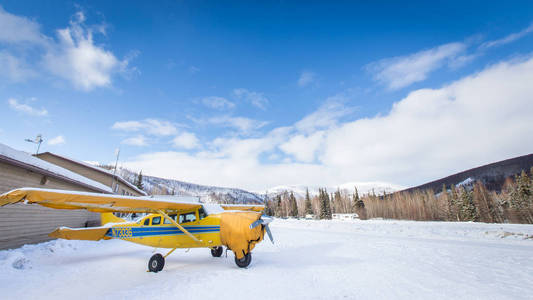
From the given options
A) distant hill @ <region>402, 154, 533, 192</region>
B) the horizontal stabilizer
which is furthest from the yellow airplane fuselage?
distant hill @ <region>402, 154, 533, 192</region>

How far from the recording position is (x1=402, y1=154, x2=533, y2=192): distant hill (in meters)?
78.0

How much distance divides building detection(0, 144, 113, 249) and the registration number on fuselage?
160 inches

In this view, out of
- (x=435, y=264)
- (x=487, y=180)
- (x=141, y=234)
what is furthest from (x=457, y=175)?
(x=141, y=234)

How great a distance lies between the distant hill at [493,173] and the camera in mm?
78000

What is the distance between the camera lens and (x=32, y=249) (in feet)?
27.3

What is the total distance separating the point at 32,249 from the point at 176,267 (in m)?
6.71

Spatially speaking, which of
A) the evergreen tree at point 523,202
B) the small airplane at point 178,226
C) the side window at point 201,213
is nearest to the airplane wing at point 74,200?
the small airplane at point 178,226

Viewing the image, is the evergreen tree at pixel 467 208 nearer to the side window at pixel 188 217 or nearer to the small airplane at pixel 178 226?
the small airplane at pixel 178 226

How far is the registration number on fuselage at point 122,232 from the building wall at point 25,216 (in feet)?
13.3

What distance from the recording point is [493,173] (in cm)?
8675

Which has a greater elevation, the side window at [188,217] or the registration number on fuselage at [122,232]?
the side window at [188,217]

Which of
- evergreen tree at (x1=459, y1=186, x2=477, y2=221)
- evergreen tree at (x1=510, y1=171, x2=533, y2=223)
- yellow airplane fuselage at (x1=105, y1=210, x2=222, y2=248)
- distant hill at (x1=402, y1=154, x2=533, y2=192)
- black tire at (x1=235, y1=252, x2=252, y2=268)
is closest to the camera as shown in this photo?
black tire at (x1=235, y1=252, x2=252, y2=268)

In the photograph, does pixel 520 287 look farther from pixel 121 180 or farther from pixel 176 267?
pixel 121 180

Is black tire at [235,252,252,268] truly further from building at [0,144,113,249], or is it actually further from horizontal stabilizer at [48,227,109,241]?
building at [0,144,113,249]
